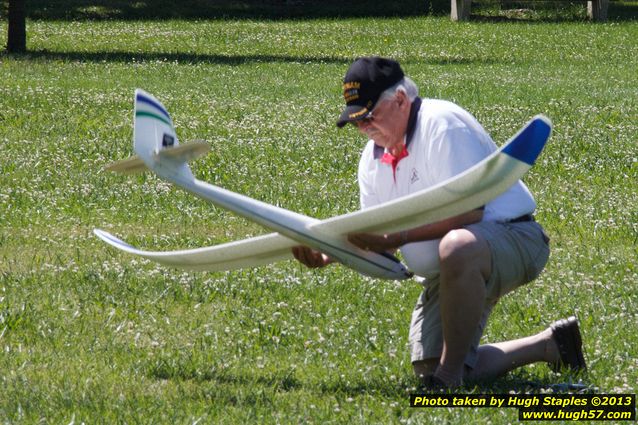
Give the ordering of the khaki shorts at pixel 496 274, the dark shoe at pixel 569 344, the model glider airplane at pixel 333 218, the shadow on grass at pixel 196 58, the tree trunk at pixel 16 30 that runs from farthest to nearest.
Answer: the tree trunk at pixel 16 30
the shadow on grass at pixel 196 58
the dark shoe at pixel 569 344
the khaki shorts at pixel 496 274
the model glider airplane at pixel 333 218

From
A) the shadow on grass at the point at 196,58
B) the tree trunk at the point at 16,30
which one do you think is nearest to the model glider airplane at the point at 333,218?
the shadow on grass at the point at 196,58

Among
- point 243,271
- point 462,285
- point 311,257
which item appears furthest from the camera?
point 243,271

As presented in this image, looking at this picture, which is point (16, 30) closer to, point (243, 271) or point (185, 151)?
point (243, 271)

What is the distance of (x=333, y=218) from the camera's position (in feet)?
17.0

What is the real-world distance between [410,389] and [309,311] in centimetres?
140

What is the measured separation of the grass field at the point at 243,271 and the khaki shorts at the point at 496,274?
201mm

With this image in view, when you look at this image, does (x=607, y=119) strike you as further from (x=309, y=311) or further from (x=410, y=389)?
(x=410, y=389)

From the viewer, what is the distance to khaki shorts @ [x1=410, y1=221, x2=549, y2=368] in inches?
208

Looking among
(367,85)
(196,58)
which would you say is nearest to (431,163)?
(367,85)

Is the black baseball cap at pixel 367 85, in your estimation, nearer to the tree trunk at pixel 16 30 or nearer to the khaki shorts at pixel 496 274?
the khaki shorts at pixel 496 274

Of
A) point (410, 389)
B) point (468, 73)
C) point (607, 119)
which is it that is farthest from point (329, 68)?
point (410, 389)

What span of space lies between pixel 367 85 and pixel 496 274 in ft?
3.11

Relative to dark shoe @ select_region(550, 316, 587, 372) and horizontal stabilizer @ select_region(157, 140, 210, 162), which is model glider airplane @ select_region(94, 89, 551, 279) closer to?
horizontal stabilizer @ select_region(157, 140, 210, 162)

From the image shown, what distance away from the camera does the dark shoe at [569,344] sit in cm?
568
